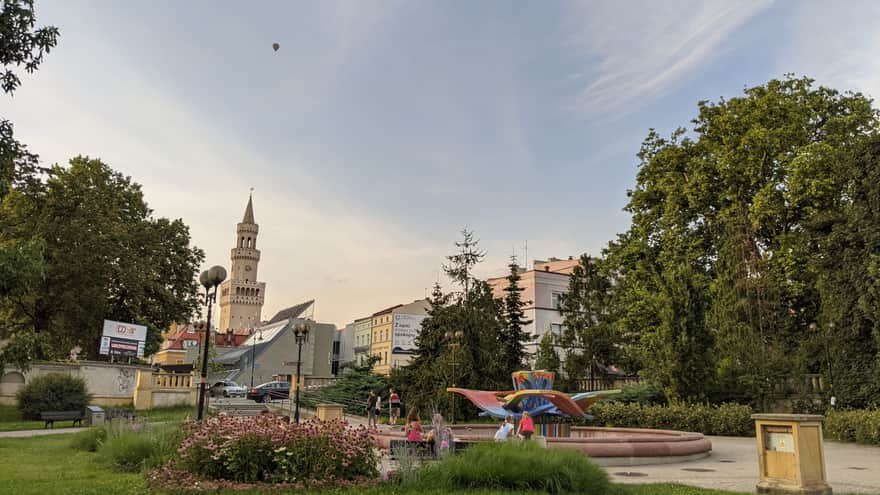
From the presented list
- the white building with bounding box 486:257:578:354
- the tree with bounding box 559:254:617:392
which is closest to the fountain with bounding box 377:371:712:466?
the tree with bounding box 559:254:617:392

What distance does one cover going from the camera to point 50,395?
25219 mm

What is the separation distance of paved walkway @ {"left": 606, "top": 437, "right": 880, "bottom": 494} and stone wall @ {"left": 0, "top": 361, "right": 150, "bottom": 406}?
25.6 meters

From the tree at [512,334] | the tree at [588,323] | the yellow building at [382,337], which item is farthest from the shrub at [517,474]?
the yellow building at [382,337]

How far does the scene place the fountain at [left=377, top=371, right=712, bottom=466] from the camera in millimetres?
→ 14547

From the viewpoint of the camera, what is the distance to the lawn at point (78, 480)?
8.91 metres

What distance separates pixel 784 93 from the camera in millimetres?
31016

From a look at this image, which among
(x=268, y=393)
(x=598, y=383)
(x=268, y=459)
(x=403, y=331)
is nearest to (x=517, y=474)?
(x=268, y=459)

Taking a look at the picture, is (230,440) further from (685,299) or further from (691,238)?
(691,238)

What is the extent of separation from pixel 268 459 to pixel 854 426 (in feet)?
65.1

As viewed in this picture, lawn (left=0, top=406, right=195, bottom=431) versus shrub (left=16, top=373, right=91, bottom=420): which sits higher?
shrub (left=16, top=373, right=91, bottom=420)

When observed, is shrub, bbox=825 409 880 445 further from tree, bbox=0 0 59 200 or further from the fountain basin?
tree, bbox=0 0 59 200

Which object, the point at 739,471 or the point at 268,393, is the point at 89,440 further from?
the point at 268,393

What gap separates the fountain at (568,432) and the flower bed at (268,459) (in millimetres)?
5089

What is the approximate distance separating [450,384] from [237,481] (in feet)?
66.3
